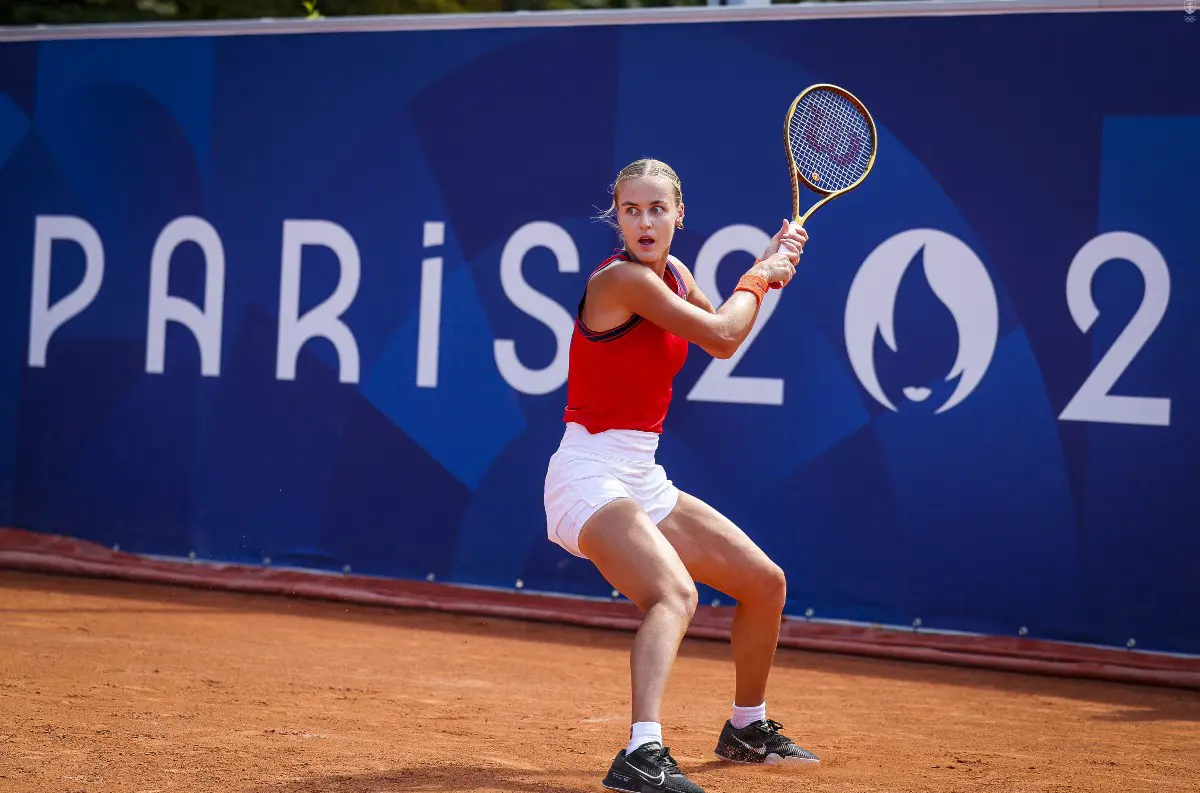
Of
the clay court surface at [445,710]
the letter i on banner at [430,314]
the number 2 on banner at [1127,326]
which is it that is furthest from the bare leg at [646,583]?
the letter i on banner at [430,314]

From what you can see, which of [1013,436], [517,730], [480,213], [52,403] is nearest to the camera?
[517,730]

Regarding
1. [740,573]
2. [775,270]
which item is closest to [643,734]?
[740,573]

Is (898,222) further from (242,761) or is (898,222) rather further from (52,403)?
(52,403)

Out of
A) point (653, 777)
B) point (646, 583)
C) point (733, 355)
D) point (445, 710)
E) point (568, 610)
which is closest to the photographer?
point (653, 777)

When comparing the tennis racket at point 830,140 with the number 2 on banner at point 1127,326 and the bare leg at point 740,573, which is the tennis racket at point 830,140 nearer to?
the bare leg at point 740,573

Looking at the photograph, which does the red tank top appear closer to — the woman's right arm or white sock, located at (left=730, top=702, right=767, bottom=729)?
the woman's right arm

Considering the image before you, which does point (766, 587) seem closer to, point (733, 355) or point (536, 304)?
point (733, 355)

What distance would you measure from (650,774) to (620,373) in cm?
98

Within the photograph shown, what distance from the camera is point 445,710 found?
461 cm

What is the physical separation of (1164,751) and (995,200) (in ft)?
8.28

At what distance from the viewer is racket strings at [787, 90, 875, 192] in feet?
15.5

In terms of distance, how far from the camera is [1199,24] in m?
5.86

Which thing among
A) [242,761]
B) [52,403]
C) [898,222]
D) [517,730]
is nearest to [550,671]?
[517,730]

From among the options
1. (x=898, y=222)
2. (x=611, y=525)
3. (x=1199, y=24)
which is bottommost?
(x=611, y=525)
